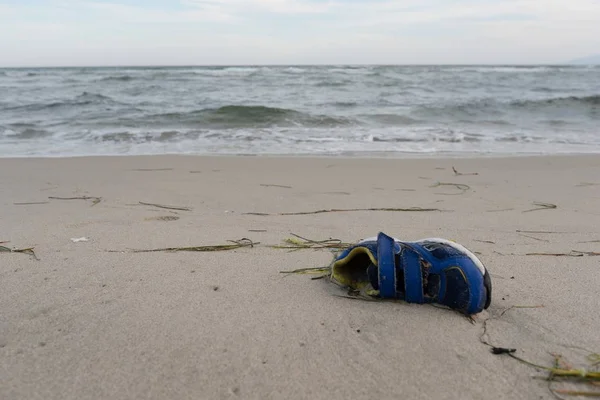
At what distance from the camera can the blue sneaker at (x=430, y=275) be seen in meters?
1.72

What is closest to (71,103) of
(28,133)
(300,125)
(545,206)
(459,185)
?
(28,133)

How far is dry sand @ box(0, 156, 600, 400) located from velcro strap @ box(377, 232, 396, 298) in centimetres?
6

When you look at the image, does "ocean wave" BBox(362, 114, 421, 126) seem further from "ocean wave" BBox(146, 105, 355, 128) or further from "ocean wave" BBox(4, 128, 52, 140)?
"ocean wave" BBox(4, 128, 52, 140)

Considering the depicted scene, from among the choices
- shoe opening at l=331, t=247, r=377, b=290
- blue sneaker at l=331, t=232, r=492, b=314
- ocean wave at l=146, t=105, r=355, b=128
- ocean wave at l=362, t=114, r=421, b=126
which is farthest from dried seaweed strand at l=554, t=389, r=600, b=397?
ocean wave at l=362, t=114, r=421, b=126

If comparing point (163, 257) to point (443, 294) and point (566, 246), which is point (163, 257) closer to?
point (443, 294)

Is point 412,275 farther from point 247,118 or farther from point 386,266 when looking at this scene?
point 247,118

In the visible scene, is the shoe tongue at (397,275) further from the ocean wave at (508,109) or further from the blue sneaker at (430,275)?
the ocean wave at (508,109)

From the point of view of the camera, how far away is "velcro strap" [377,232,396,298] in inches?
69.1

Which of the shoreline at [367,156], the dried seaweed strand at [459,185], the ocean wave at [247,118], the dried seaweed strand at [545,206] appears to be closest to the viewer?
the dried seaweed strand at [545,206]

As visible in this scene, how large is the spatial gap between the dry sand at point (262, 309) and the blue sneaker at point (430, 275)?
55mm

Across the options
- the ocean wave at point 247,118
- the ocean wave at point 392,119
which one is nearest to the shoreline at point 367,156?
the ocean wave at point 247,118

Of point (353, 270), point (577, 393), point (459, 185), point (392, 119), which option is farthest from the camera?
point (392, 119)

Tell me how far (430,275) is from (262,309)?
64 cm

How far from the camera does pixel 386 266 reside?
1.76 meters
